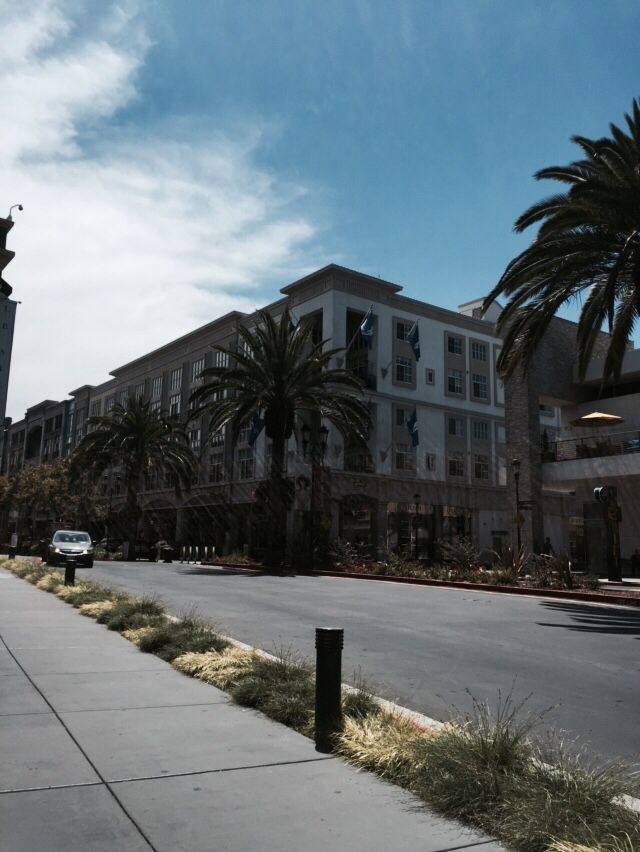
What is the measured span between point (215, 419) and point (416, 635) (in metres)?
23.6

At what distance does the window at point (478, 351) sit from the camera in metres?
61.7

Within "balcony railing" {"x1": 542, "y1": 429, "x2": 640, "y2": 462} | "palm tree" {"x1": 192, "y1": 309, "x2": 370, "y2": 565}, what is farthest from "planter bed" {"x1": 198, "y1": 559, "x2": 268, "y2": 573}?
"balcony railing" {"x1": 542, "y1": 429, "x2": 640, "y2": 462}

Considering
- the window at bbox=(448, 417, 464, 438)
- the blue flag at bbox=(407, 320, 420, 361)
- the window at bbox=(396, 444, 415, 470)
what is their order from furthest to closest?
the window at bbox=(448, 417, 464, 438)
the window at bbox=(396, 444, 415, 470)
the blue flag at bbox=(407, 320, 420, 361)

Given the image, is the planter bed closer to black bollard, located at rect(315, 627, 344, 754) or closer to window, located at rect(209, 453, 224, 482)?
window, located at rect(209, 453, 224, 482)

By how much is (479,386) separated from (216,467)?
75.7 feet

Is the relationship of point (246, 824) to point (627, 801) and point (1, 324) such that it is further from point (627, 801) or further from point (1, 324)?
point (1, 324)

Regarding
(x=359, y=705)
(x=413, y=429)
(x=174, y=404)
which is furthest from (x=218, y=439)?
(x=359, y=705)

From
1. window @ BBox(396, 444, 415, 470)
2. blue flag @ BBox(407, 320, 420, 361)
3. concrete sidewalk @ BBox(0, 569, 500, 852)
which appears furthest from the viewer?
window @ BBox(396, 444, 415, 470)

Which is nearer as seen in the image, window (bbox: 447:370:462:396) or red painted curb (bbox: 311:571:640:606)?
red painted curb (bbox: 311:571:640:606)

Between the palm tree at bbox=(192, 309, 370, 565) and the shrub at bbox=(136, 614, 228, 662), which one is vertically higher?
the palm tree at bbox=(192, 309, 370, 565)

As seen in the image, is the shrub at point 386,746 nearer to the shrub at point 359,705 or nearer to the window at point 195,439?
the shrub at point 359,705

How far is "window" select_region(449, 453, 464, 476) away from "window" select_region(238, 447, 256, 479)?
51.0ft

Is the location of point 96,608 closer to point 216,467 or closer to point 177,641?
point 177,641

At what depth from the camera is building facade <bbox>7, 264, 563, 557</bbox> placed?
166 ft
